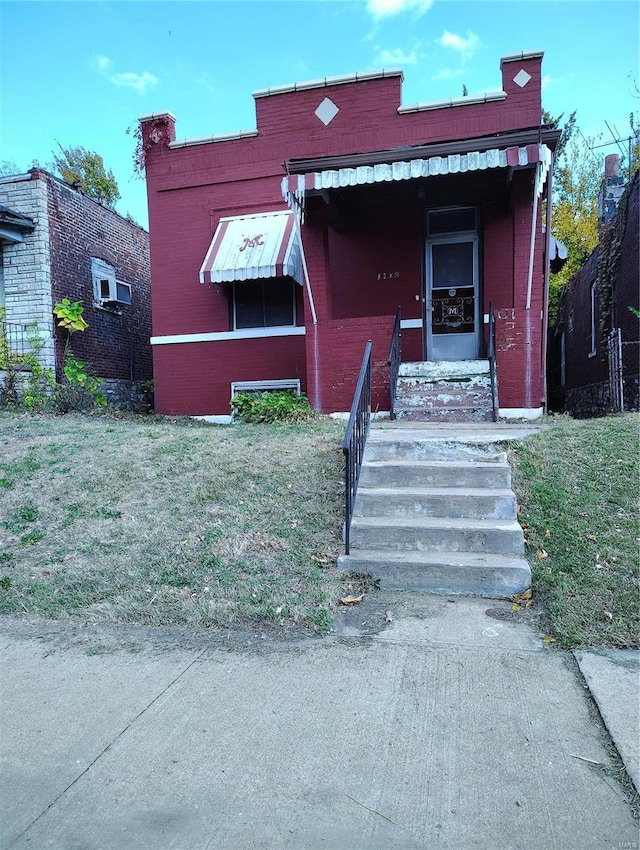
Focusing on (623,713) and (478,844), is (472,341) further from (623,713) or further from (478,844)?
(478,844)

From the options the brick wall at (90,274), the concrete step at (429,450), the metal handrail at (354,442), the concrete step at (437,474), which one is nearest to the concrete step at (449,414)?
the metal handrail at (354,442)

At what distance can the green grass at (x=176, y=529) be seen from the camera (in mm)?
4117

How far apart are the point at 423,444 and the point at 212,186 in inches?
301

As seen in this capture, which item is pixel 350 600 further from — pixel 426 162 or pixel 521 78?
pixel 521 78

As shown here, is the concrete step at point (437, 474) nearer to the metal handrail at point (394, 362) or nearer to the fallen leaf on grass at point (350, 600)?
the fallen leaf on grass at point (350, 600)

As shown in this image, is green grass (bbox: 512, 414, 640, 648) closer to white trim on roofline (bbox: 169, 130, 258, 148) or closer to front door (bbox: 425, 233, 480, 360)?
front door (bbox: 425, 233, 480, 360)

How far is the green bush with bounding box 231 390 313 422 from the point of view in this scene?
8.64 metres

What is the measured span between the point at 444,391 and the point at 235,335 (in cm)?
440

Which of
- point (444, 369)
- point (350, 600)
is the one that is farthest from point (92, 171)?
point (350, 600)

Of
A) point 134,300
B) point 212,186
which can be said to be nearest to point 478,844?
point 212,186

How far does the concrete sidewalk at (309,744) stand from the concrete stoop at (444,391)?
439cm

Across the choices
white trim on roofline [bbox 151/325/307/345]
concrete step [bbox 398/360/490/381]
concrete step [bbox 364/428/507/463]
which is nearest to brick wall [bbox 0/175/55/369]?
white trim on roofline [bbox 151/325/307/345]

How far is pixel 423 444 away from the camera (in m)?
5.71

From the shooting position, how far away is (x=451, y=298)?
977 centimetres
